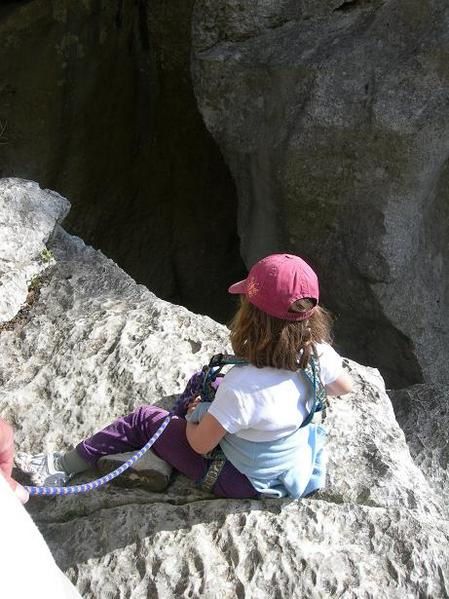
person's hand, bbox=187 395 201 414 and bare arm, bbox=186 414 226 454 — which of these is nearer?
bare arm, bbox=186 414 226 454

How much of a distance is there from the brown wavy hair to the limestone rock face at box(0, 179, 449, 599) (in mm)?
257

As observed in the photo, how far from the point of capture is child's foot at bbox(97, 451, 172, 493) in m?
1.31

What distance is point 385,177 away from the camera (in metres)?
2.46

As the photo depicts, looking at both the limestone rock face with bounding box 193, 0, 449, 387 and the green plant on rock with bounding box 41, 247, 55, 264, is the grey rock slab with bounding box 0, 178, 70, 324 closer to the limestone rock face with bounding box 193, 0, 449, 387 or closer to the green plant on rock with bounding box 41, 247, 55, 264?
the green plant on rock with bounding box 41, 247, 55, 264

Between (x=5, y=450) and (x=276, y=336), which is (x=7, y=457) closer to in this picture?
(x=5, y=450)

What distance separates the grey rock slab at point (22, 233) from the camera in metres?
1.72

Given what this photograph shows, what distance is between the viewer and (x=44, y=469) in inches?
53.4

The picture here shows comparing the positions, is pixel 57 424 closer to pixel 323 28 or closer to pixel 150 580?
pixel 150 580

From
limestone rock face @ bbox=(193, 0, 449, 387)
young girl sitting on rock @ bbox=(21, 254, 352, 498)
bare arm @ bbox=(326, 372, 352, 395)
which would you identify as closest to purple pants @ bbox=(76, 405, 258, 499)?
young girl sitting on rock @ bbox=(21, 254, 352, 498)

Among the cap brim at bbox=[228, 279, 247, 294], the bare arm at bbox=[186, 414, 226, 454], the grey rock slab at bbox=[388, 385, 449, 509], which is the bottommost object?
the grey rock slab at bbox=[388, 385, 449, 509]

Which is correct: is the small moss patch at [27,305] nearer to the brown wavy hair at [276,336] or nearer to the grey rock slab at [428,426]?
the brown wavy hair at [276,336]

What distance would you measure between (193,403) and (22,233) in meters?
0.71

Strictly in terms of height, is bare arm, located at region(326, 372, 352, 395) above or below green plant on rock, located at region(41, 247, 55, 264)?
below

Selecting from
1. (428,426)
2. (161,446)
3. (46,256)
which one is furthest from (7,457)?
(428,426)
